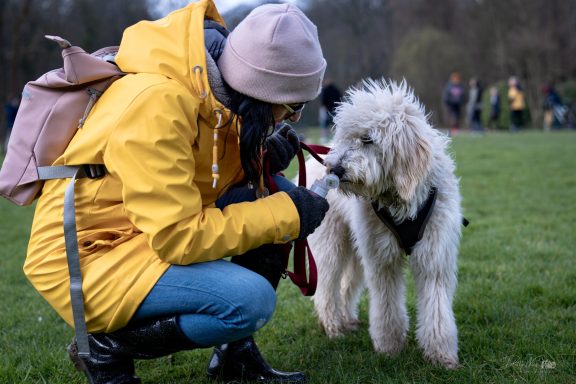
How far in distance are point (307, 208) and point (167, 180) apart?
2.04 feet

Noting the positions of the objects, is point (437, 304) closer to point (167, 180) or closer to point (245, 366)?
point (245, 366)

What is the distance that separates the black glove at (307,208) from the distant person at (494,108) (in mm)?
26247

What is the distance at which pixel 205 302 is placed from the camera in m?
2.44

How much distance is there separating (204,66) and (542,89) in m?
30.6

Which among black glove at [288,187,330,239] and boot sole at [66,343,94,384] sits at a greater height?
black glove at [288,187,330,239]

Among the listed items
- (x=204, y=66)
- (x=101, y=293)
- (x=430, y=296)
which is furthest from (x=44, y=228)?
(x=430, y=296)

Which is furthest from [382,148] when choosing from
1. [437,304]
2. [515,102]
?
[515,102]

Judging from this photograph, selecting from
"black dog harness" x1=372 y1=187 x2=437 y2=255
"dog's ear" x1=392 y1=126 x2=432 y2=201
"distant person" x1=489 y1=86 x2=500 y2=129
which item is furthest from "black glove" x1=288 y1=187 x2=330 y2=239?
"distant person" x1=489 y1=86 x2=500 y2=129

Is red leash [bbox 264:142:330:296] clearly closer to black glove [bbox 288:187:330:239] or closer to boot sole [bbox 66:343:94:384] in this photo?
black glove [bbox 288:187:330:239]

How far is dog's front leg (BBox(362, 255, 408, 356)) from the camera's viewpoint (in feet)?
11.3

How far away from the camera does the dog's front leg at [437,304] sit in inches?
126

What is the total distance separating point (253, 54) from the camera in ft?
7.86

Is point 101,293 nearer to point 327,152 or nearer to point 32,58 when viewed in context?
point 327,152

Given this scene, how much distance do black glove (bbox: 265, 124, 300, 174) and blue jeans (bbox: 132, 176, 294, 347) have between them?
0.75 m
